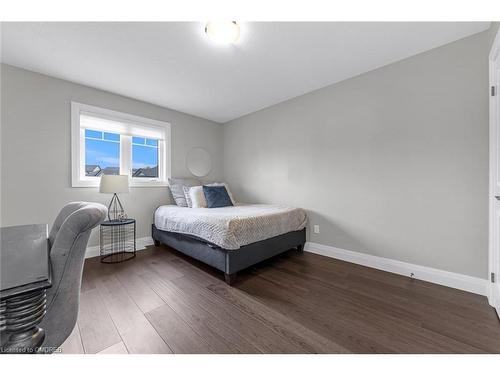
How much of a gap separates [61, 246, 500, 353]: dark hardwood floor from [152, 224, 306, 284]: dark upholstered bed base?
167mm

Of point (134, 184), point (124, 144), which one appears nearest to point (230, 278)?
point (134, 184)

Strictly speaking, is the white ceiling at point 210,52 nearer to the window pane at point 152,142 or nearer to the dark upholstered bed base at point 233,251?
the window pane at point 152,142

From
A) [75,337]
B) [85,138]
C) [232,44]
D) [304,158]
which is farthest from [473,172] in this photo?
[85,138]

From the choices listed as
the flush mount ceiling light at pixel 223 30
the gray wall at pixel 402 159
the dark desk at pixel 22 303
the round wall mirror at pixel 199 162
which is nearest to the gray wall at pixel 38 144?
the round wall mirror at pixel 199 162

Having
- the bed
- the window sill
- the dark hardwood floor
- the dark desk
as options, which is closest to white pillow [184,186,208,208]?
the bed

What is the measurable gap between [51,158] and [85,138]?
495 millimetres

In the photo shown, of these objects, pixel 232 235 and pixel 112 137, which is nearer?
pixel 232 235

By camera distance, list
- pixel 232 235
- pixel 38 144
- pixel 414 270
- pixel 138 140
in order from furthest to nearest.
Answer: pixel 138 140
pixel 38 144
pixel 414 270
pixel 232 235

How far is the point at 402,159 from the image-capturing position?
86.5 inches

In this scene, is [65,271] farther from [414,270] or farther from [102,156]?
[414,270]

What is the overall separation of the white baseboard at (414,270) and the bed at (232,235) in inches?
20.5

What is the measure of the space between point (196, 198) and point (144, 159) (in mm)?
1174

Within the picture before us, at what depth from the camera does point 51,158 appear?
249 centimetres
